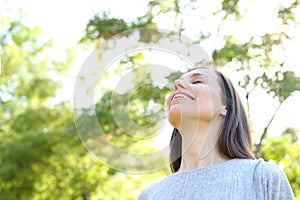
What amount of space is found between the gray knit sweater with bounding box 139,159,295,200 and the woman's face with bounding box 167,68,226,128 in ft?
0.60

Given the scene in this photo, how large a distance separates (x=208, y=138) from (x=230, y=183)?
0.60 ft

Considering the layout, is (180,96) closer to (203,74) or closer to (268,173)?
(203,74)

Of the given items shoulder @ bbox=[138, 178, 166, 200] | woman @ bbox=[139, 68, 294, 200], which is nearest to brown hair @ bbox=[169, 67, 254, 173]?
woman @ bbox=[139, 68, 294, 200]

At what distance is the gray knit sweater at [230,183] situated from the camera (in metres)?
1.81

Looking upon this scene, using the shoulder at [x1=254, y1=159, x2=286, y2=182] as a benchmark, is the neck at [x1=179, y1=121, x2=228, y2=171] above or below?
above

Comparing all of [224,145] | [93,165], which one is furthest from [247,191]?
[93,165]

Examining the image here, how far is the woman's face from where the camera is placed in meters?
1.98

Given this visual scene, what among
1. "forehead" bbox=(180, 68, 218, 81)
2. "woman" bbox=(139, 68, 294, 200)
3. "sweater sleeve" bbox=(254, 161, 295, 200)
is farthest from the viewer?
"forehead" bbox=(180, 68, 218, 81)

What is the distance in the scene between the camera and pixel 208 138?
1.99m

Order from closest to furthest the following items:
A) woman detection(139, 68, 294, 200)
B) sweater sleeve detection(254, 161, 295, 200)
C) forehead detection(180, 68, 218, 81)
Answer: sweater sleeve detection(254, 161, 295, 200) → woman detection(139, 68, 294, 200) → forehead detection(180, 68, 218, 81)

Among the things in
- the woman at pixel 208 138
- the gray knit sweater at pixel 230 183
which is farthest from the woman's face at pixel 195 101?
the gray knit sweater at pixel 230 183

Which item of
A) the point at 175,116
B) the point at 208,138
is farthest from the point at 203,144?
the point at 175,116

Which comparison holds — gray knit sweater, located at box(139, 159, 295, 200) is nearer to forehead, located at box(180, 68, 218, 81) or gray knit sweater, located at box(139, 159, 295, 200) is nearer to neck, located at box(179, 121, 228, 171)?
neck, located at box(179, 121, 228, 171)

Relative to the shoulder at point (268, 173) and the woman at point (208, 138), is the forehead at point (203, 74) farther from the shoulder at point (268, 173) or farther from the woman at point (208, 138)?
the shoulder at point (268, 173)
